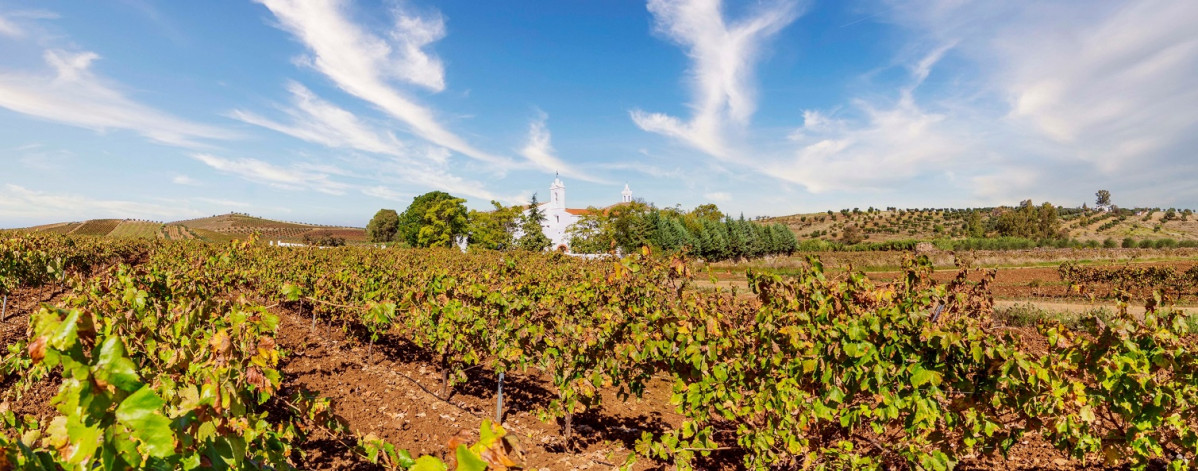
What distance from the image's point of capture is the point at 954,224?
86.4 meters

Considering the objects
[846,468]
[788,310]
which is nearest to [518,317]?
[788,310]

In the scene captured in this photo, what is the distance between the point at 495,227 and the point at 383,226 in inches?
1330

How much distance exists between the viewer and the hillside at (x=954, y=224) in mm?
70125

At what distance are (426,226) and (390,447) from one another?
5789 cm

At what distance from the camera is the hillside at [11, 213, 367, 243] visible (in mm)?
66194

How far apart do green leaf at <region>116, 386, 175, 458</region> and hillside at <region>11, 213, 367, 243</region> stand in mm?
70069

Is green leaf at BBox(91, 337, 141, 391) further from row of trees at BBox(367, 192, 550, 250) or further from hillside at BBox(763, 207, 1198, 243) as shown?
hillside at BBox(763, 207, 1198, 243)

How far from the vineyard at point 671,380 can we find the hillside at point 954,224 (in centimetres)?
7794

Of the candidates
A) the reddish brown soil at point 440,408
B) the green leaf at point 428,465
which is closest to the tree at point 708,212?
the reddish brown soil at point 440,408

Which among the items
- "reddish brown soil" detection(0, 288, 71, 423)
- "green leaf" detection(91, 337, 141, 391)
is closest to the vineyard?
"green leaf" detection(91, 337, 141, 391)

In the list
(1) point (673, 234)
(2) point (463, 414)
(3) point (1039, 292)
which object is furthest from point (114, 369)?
(1) point (673, 234)

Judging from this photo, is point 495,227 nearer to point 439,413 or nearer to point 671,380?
point 439,413

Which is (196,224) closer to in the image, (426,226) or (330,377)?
(426,226)

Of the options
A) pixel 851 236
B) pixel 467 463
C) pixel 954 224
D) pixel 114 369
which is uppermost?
pixel 954 224
